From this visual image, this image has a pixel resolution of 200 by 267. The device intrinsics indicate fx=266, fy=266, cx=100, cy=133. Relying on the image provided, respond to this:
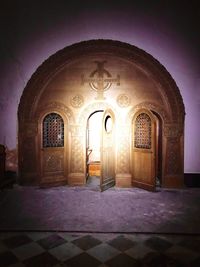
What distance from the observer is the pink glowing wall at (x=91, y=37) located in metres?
7.05

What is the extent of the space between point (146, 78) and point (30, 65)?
125 inches

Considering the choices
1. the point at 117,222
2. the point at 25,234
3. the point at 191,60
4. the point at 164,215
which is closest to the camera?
the point at 25,234

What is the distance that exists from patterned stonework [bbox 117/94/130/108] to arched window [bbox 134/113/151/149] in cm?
49

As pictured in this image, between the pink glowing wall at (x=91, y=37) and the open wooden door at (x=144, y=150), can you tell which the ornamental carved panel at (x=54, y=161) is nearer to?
the pink glowing wall at (x=91, y=37)

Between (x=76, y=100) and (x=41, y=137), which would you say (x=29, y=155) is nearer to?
(x=41, y=137)

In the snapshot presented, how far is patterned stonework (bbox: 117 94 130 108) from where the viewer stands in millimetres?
7332

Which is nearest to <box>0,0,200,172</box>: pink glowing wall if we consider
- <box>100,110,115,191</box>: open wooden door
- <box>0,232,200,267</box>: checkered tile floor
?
<box>100,110,115,191</box>: open wooden door

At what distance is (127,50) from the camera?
23.6ft

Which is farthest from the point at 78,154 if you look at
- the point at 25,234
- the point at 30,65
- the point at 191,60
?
the point at 191,60

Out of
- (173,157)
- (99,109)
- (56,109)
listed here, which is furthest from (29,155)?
(173,157)

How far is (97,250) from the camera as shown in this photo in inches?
150

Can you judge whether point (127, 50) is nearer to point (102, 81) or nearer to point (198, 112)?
point (102, 81)

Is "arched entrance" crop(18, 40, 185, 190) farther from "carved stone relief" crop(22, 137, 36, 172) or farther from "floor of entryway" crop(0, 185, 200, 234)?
"floor of entryway" crop(0, 185, 200, 234)

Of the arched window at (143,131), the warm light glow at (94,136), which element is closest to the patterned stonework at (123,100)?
the arched window at (143,131)
